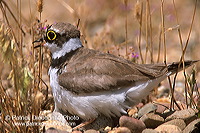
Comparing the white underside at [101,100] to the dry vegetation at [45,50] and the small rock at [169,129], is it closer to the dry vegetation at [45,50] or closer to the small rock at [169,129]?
the dry vegetation at [45,50]

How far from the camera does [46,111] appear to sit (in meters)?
4.41

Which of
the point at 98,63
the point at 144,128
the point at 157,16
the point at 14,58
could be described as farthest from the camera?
the point at 157,16

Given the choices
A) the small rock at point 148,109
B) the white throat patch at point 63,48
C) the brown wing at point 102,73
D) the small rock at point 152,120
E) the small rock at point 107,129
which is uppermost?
the white throat patch at point 63,48

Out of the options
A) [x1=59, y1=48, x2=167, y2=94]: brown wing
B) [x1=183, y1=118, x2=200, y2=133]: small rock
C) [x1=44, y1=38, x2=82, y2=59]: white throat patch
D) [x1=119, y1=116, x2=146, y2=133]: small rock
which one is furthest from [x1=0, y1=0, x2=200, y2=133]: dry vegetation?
[x1=119, y1=116, x2=146, y2=133]: small rock

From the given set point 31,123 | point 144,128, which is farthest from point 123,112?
point 31,123

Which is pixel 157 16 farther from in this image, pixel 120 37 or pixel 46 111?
pixel 46 111

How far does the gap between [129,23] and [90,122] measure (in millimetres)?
5102

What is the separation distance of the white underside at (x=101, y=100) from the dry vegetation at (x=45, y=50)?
285 mm

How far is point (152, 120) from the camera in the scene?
362 cm

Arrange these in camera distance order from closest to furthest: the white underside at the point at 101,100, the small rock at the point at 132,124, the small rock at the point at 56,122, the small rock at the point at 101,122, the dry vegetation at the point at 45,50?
1. the dry vegetation at the point at 45,50
2. the small rock at the point at 132,124
3. the white underside at the point at 101,100
4. the small rock at the point at 56,122
5. the small rock at the point at 101,122

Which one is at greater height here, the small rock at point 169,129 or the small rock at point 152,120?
the small rock at point 152,120

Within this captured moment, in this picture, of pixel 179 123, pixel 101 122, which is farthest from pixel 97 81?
pixel 179 123

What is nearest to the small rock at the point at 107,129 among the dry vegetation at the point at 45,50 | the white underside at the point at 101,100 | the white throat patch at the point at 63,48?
the white underside at the point at 101,100

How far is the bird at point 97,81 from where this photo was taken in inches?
142
